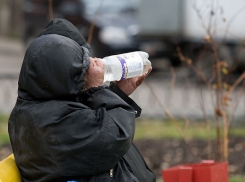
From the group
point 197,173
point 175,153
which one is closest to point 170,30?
point 175,153

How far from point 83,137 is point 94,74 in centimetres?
28

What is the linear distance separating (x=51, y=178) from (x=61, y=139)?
0.62 feet

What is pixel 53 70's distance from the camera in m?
2.41

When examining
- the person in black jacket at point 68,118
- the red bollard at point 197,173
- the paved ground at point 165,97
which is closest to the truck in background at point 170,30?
the paved ground at point 165,97

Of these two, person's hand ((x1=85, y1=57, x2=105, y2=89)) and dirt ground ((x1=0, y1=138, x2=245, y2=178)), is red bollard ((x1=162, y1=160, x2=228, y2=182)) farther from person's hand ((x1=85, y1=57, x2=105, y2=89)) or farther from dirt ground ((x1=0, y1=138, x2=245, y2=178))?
dirt ground ((x1=0, y1=138, x2=245, y2=178))

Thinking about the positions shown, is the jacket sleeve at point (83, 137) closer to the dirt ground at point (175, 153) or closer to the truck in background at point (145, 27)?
the dirt ground at point (175, 153)

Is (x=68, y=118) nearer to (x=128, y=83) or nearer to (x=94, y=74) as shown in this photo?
(x=94, y=74)

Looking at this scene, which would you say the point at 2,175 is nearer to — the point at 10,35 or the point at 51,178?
the point at 51,178

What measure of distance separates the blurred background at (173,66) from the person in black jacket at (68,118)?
1.56 metres

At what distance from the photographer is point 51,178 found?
2.49 m

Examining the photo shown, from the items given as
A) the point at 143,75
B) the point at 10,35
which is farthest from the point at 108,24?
the point at 10,35

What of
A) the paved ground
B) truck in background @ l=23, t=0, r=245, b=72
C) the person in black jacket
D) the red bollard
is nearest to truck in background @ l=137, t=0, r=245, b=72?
truck in background @ l=23, t=0, r=245, b=72

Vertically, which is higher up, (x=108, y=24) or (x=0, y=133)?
(x=108, y=24)

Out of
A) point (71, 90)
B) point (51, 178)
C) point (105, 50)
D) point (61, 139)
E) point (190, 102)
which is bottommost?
point (51, 178)
